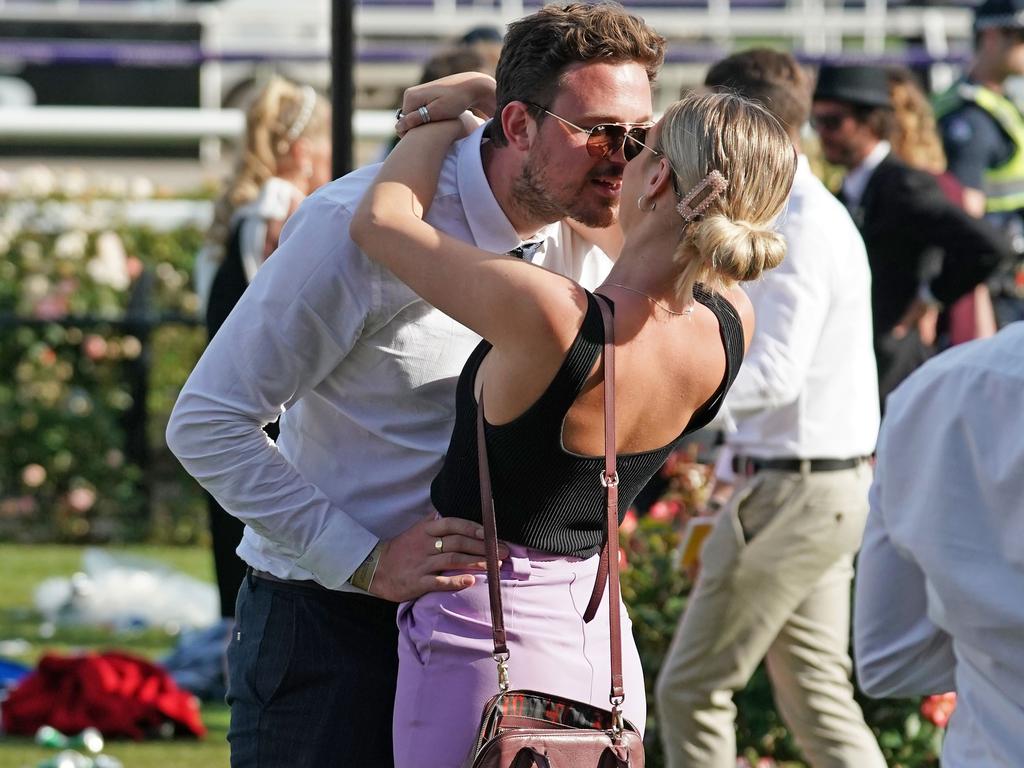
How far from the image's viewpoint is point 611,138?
259cm

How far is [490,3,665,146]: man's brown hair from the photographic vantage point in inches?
102

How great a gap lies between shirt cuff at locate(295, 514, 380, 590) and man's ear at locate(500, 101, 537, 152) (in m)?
0.68

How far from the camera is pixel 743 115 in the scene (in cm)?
244

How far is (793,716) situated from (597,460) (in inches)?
86.5

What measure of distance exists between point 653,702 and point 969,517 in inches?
111

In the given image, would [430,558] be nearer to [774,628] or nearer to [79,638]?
[774,628]

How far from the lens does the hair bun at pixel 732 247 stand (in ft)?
7.73

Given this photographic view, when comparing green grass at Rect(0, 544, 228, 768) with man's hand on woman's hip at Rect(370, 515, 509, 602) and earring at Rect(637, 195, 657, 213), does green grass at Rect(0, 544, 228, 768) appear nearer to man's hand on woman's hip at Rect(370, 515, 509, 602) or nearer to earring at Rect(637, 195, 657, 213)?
man's hand on woman's hip at Rect(370, 515, 509, 602)

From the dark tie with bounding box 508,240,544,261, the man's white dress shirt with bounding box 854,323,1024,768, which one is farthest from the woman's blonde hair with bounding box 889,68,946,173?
the man's white dress shirt with bounding box 854,323,1024,768

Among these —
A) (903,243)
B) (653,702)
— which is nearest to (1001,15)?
(903,243)

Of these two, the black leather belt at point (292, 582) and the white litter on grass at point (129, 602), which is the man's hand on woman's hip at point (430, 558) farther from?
the white litter on grass at point (129, 602)

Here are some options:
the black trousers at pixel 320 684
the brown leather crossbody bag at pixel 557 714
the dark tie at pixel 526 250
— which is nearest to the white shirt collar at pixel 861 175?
the dark tie at pixel 526 250

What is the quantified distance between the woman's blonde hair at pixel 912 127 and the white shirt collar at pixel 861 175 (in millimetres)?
731

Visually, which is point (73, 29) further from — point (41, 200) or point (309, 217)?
point (309, 217)
